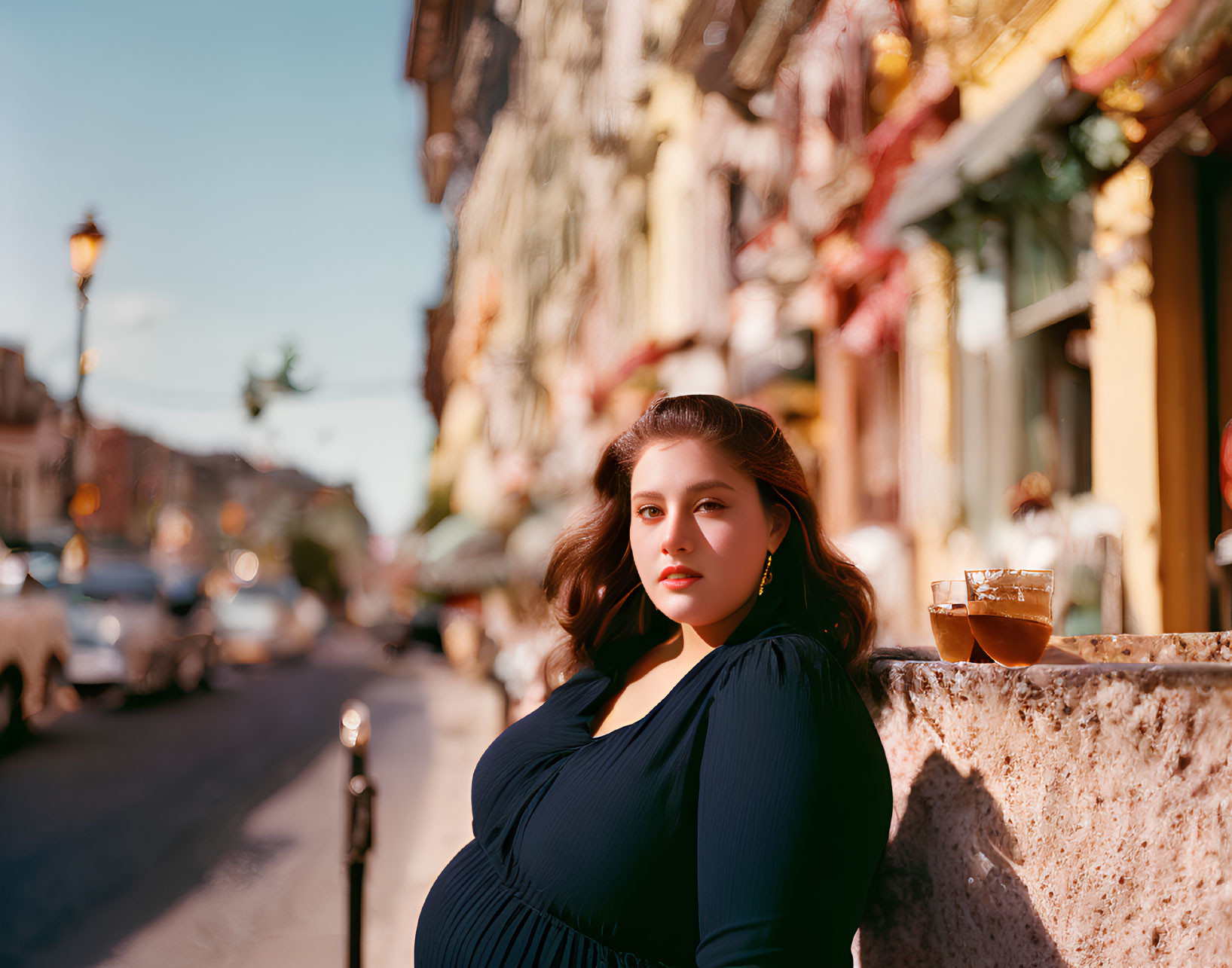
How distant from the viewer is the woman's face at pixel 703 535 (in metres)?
1.72

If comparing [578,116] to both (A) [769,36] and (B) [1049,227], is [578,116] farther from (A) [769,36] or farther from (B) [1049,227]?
(B) [1049,227]

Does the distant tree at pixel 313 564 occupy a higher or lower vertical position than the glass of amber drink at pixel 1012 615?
lower

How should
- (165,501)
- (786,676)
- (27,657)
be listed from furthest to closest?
(165,501)
(27,657)
(786,676)

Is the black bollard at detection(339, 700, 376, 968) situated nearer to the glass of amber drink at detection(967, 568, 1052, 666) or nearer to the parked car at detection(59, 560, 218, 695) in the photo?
the glass of amber drink at detection(967, 568, 1052, 666)

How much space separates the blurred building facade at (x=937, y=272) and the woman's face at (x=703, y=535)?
13.9 feet

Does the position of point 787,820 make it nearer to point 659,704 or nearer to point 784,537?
point 659,704

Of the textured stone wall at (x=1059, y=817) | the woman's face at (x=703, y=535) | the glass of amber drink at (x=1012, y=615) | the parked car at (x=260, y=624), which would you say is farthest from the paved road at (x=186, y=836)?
the parked car at (x=260, y=624)

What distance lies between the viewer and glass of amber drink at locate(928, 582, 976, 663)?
1672mm

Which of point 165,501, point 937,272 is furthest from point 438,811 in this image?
point 165,501

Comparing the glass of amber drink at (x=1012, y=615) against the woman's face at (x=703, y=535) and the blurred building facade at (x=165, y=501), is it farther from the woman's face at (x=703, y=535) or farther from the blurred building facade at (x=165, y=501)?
the blurred building facade at (x=165, y=501)

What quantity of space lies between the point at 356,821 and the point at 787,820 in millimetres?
2513

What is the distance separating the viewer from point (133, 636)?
41.6 feet

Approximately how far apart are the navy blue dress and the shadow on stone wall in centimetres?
11

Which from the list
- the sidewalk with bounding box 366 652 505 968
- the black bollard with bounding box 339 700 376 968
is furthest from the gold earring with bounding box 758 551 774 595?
the black bollard with bounding box 339 700 376 968
